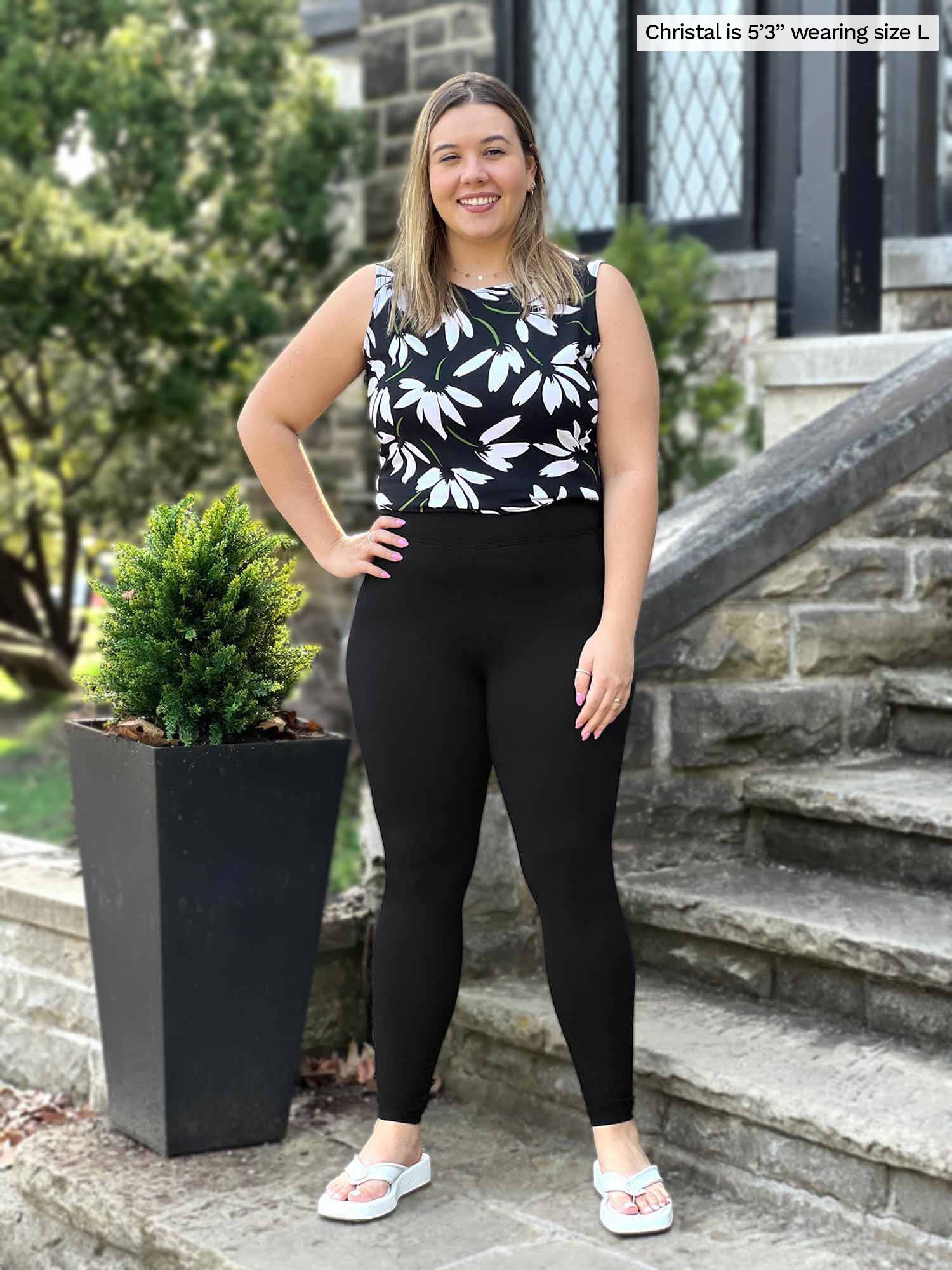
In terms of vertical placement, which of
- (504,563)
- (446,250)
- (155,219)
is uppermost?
(155,219)

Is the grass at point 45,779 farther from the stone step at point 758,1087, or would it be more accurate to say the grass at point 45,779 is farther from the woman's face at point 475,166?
the woman's face at point 475,166

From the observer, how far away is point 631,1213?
2.49 m

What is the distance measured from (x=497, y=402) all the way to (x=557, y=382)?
0.10 m

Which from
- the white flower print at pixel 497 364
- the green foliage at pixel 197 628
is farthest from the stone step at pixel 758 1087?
the white flower print at pixel 497 364

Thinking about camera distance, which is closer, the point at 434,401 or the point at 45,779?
the point at 434,401

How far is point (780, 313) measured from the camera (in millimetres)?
4488

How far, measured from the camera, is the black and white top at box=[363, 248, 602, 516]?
2434 millimetres

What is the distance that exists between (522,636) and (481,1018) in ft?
3.09

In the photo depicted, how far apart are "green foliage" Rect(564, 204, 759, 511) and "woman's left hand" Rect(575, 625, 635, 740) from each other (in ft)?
9.64

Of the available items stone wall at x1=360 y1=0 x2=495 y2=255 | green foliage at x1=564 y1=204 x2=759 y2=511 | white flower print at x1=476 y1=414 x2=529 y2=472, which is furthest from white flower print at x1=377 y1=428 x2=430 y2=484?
stone wall at x1=360 y1=0 x2=495 y2=255

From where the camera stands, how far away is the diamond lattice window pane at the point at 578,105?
255 inches

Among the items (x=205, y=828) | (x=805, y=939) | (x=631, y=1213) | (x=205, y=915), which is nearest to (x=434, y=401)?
(x=205, y=828)

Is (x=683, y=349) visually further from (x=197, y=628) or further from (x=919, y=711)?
(x=197, y=628)

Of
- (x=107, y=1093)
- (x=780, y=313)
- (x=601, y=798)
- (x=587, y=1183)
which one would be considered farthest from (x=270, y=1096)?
(x=780, y=313)
